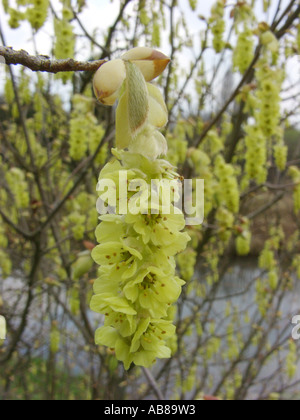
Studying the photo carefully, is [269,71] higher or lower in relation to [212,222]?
higher

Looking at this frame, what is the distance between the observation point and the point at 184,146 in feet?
8.08

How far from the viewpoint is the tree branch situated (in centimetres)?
41

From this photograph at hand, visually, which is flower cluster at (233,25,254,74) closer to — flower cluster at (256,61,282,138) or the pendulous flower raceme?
flower cluster at (256,61,282,138)

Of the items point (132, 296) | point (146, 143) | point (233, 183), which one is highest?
point (233, 183)

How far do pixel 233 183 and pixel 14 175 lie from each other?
1.34m

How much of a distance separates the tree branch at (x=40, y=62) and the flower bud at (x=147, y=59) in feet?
0.16

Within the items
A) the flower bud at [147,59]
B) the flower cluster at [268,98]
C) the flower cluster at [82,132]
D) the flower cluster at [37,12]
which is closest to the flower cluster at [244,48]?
the flower cluster at [268,98]

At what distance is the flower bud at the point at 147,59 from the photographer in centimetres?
43

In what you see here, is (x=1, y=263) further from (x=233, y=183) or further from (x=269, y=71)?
(x=269, y=71)

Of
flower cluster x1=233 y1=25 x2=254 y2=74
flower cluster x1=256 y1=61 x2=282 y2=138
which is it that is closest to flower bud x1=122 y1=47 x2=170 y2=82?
flower cluster x1=256 y1=61 x2=282 y2=138

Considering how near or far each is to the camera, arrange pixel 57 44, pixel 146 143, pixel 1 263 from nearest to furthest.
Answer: pixel 146 143 → pixel 57 44 → pixel 1 263

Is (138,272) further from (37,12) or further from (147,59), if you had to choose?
(37,12)

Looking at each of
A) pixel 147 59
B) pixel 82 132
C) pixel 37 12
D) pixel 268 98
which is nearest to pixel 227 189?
pixel 268 98

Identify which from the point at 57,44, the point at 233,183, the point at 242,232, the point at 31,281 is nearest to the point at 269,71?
the point at 233,183
